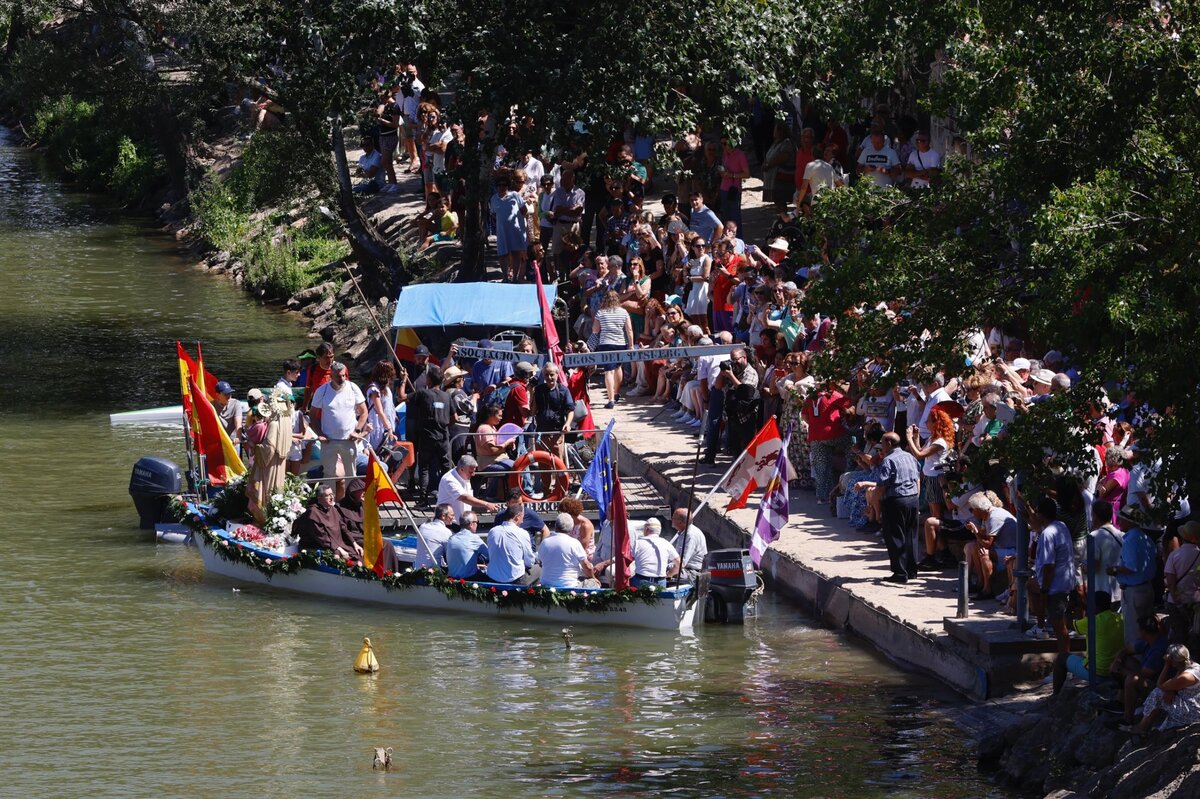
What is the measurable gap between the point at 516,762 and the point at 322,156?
73.4 ft

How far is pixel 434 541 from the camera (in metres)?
21.3

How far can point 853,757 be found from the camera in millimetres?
15836

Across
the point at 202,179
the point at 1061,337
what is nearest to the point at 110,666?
the point at 1061,337

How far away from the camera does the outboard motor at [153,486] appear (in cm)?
2491

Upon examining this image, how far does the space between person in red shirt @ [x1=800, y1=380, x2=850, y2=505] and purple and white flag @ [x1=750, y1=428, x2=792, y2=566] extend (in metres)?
2.40

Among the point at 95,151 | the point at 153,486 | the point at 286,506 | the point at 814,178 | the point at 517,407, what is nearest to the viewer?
the point at 286,506

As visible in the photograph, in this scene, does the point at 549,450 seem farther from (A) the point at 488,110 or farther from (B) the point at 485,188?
(B) the point at 485,188

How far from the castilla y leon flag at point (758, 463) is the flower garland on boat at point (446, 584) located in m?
1.43

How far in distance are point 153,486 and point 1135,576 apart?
45.7 feet

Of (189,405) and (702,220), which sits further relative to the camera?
(702,220)

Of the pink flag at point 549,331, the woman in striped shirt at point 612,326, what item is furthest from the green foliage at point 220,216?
the pink flag at point 549,331

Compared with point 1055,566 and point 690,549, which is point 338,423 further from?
point 1055,566

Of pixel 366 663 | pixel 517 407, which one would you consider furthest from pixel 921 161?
pixel 366 663

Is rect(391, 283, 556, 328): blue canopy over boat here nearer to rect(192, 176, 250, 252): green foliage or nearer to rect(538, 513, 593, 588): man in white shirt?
rect(538, 513, 593, 588): man in white shirt
